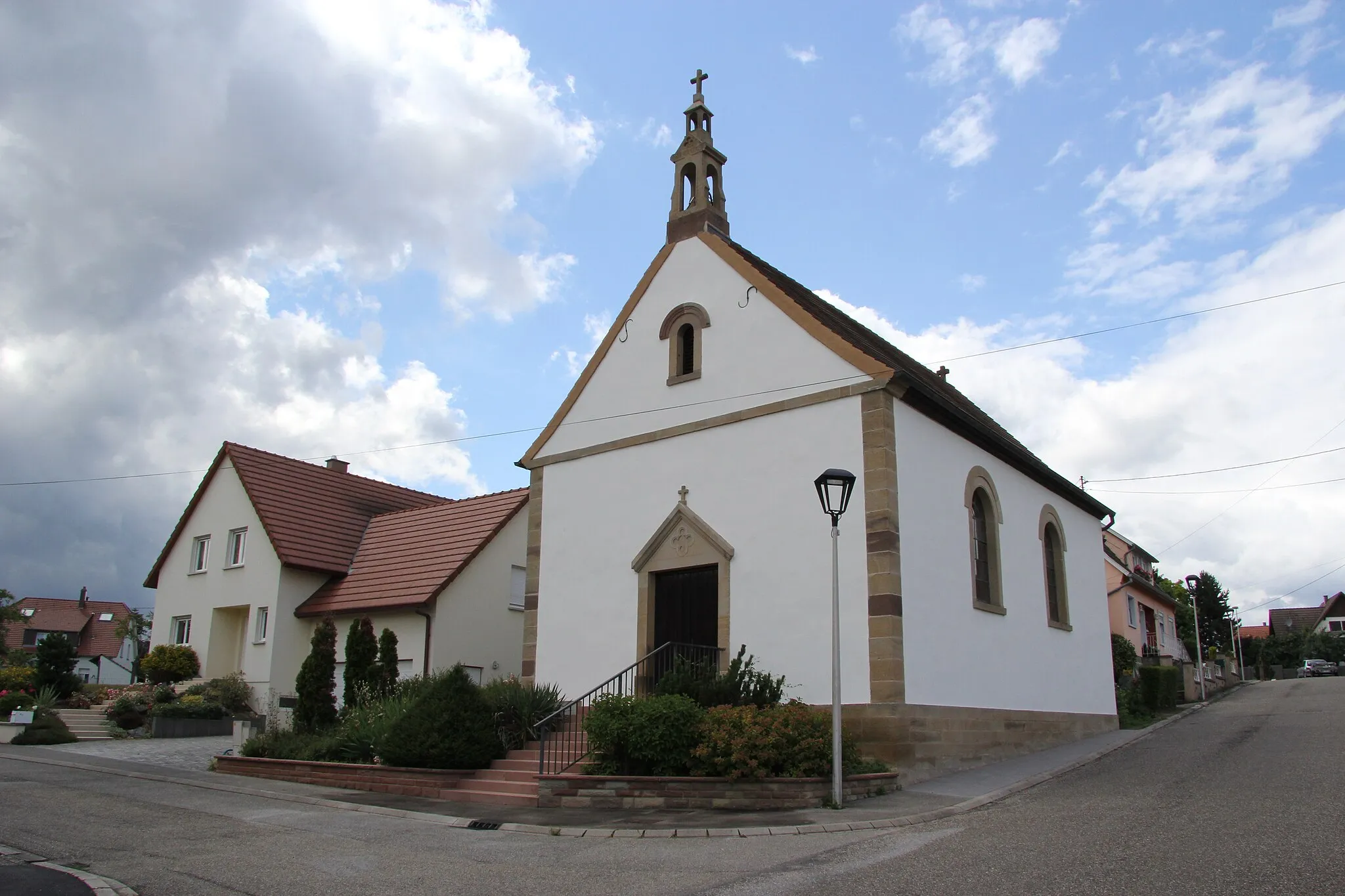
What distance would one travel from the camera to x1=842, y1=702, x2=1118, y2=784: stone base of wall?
1322cm

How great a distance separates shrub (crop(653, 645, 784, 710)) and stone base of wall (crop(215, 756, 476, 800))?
10.4 feet

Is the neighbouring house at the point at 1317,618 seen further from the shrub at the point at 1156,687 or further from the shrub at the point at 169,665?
the shrub at the point at 169,665

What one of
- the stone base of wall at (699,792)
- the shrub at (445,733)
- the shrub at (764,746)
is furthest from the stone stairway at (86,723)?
the shrub at (764,746)

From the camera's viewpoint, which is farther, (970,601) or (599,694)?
(599,694)

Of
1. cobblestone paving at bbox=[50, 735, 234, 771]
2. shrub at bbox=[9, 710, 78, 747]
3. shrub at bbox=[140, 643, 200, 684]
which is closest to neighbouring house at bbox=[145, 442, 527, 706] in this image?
shrub at bbox=[140, 643, 200, 684]

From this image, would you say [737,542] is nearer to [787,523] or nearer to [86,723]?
[787,523]

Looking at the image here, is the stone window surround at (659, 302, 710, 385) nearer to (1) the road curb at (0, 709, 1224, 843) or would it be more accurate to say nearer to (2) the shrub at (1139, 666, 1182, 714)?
(1) the road curb at (0, 709, 1224, 843)

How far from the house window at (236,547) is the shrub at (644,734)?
742 inches

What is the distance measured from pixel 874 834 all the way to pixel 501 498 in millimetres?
18940

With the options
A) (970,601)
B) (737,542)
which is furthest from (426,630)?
(970,601)

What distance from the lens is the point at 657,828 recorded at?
33.6ft

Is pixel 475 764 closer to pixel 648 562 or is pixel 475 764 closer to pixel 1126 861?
pixel 648 562

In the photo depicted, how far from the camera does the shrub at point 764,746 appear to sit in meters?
11.6

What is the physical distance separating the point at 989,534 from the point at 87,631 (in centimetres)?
7410
